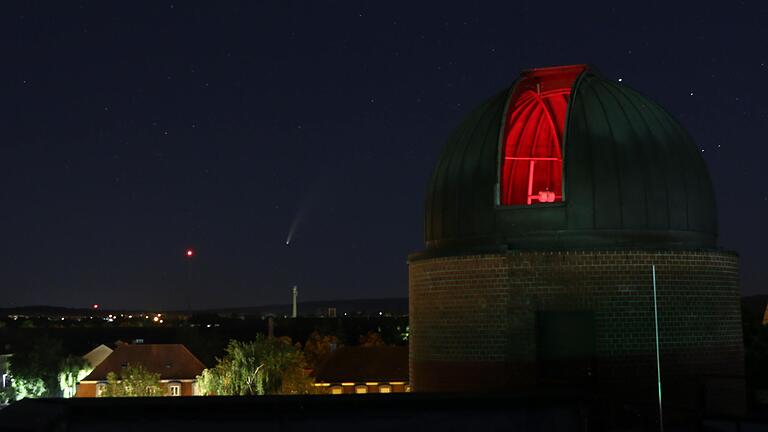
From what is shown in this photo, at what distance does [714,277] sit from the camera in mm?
16266

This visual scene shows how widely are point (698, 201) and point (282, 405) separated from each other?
10054 mm

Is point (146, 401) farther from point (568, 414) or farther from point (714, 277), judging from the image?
point (714, 277)

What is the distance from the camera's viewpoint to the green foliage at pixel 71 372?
69.9 m

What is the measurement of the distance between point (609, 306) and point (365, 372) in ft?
110

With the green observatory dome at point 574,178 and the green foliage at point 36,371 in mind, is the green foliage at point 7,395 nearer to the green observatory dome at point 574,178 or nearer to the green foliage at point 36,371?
the green foliage at point 36,371

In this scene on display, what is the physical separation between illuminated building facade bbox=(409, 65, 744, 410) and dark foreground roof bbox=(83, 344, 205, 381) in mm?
44120

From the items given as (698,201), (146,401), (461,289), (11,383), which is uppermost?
(698,201)

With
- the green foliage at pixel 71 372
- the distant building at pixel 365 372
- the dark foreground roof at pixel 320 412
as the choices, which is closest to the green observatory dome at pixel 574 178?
the dark foreground roof at pixel 320 412

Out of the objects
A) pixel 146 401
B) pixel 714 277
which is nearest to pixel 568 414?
pixel 146 401

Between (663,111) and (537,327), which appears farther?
(663,111)

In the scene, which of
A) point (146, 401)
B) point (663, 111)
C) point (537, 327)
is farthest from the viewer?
point (663, 111)

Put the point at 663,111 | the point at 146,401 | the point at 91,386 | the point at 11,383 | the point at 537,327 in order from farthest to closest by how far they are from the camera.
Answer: the point at 11,383 → the point at 91,386 → the point at 663,111 → the point at 537,327 → the point at 146,401

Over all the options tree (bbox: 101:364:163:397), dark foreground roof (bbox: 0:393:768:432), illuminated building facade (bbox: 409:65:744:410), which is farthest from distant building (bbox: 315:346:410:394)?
dark foreground roof (bbox: 0:393:768:432)

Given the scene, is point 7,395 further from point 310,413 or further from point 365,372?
point 310,413
